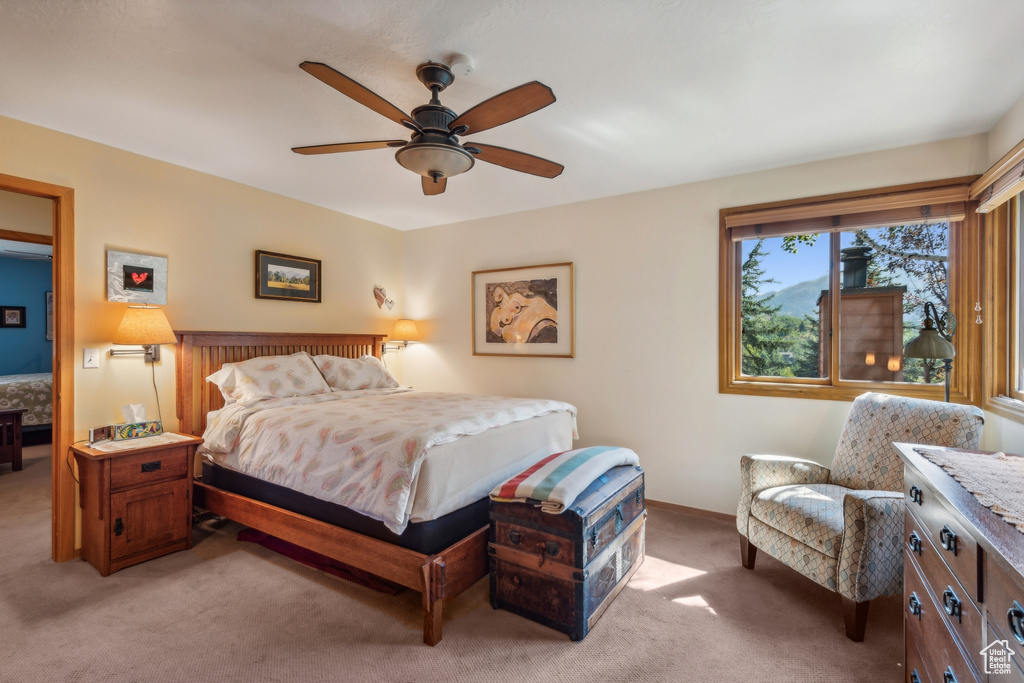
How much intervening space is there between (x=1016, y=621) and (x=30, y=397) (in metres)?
7.74

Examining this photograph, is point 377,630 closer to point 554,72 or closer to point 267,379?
point 267,379

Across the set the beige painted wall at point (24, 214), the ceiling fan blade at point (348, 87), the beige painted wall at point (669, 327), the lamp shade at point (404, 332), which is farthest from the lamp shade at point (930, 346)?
the beige painted wall at point (24, 214)

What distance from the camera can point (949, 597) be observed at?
1238 mm

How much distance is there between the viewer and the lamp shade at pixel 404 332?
193 inches

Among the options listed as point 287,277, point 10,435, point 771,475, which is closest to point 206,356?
point 287,277

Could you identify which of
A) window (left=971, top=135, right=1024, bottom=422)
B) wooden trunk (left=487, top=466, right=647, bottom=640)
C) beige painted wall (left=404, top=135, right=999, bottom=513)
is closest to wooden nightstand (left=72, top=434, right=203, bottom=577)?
wooden trunk (left=487, top=466, right=647, bottom=640)

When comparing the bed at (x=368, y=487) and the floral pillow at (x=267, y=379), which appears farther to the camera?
the floral pillow at (x=267, y=379)

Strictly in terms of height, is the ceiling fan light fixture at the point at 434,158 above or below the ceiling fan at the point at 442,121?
below

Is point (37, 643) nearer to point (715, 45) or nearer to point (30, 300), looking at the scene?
point (715, 45)

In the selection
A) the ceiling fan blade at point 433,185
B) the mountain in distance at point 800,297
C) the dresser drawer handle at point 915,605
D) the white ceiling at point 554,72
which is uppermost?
the white ceiling at point 554,72

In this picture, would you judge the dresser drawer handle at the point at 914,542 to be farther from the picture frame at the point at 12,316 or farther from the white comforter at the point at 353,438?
the picture frame at the point at 12,316

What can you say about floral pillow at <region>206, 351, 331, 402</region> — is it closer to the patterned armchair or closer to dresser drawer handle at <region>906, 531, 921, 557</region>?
the patterned armchair

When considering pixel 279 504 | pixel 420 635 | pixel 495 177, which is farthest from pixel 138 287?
pixel 420 635

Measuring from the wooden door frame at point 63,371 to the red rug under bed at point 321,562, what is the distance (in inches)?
37.3
